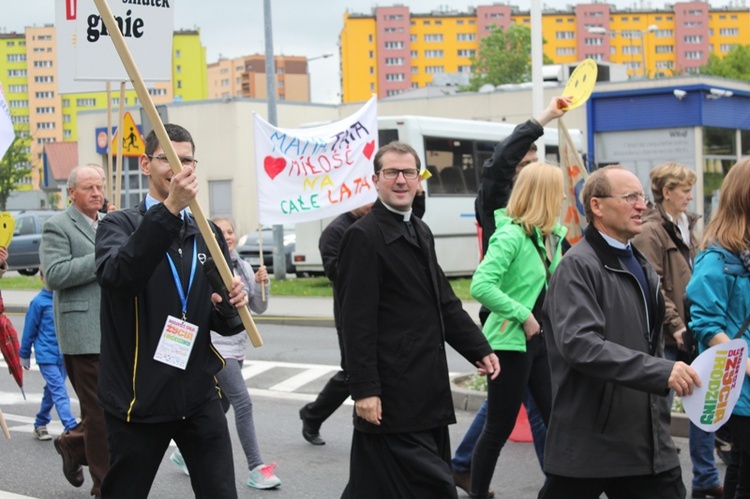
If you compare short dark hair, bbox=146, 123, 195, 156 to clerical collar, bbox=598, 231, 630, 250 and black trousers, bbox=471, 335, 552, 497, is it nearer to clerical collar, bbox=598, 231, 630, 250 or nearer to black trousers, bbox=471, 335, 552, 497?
clerical collar, bbox=598, 231, 630, 250

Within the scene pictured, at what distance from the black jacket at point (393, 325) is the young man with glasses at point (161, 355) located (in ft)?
1.66

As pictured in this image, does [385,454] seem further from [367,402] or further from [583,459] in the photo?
[583,459]

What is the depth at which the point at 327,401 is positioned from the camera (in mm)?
7805

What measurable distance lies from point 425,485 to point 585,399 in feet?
2.42

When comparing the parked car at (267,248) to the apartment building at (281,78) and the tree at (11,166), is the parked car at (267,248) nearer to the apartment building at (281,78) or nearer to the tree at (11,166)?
the tree at (11,166)

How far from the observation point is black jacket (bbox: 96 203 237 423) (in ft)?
13.6

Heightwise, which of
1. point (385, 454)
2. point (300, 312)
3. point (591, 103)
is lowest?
point (300, 312)

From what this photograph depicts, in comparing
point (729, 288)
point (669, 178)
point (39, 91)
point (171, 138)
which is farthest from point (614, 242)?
point (39, 91)

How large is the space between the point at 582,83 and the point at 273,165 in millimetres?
3804

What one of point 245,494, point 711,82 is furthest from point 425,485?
point 711,82

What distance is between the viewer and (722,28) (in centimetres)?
15800

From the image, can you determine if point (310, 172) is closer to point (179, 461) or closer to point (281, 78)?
point (179, 461)

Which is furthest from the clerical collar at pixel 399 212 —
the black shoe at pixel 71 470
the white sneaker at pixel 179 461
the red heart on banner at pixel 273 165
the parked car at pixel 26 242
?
the parked car at pixel 26 242

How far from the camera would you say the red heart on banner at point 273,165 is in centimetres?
963
